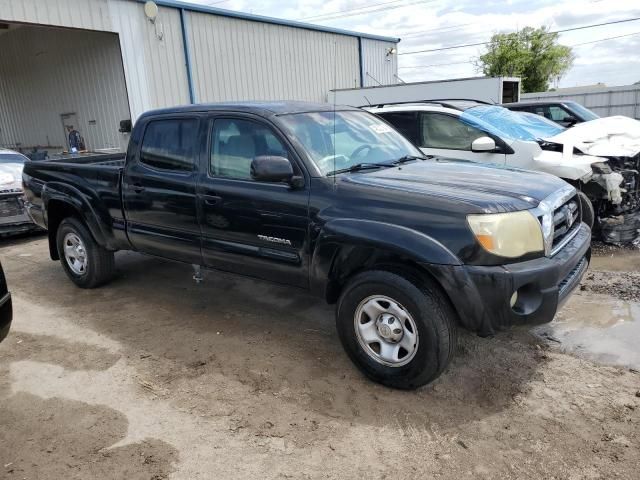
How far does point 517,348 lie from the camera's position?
3912 mm

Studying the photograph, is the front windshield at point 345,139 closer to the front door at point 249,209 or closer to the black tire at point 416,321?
the front door at point 249,209

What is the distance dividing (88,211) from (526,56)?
38379mm

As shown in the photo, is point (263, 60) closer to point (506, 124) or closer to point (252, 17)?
point (252, 17)

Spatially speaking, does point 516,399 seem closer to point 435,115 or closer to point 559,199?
point 559,199

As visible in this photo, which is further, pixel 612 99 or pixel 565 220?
pixel 612 99

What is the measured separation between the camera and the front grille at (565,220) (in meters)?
3.43

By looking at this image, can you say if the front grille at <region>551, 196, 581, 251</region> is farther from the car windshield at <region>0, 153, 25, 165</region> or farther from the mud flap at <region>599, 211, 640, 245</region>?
the car windshield at <region>0, 153, 25, 165</region>

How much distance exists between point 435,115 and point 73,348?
5260 millimetres

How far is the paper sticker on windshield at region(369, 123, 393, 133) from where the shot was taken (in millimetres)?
4441

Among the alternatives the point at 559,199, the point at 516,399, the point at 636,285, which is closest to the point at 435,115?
the point at 636,285

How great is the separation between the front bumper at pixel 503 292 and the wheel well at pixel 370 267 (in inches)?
5.6

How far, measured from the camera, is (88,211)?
524cm

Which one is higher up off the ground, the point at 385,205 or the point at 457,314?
the point at 385,205

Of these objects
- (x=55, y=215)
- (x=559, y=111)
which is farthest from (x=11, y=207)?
(x=559, y=111)
